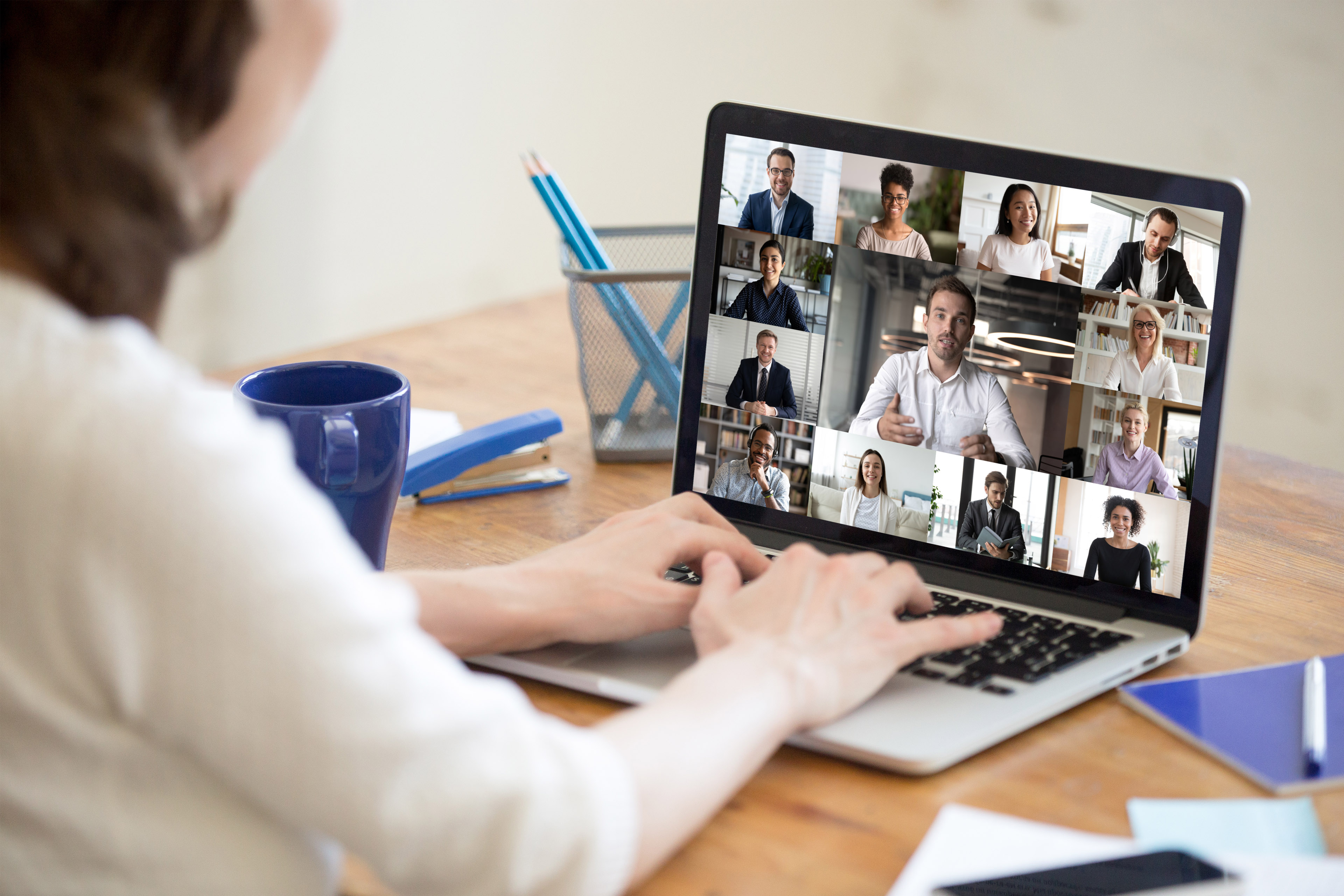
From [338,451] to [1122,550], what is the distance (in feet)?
1.61

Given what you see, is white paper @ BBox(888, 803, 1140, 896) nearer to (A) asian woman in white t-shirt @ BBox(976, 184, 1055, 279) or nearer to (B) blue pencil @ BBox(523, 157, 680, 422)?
(A) asian woman in white t-shirt @ BBox(976, 184, 1055, 279)

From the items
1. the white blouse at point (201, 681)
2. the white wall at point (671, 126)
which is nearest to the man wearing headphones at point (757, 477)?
the white blouse at point (201, 681)

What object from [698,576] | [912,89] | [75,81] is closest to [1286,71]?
[912,89]

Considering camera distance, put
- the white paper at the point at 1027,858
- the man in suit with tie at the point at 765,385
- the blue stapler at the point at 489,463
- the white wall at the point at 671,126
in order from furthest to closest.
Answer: the white wall at the point at 671,126
the blue stapler at the point at 489,463
the man in suit with tie at the point at 765,385
the white paper at the point at 1027,858

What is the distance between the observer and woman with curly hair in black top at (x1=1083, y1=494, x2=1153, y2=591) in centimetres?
70

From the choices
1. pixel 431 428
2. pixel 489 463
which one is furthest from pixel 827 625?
pixel 431 428

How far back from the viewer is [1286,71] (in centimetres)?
197

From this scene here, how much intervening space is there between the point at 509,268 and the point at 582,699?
2.37m

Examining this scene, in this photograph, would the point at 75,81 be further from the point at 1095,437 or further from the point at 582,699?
the point at 1095,437

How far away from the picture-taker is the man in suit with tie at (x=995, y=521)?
74cm

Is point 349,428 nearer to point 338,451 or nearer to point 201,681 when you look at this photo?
point 338,451

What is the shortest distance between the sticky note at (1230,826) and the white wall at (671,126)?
55.2 inches

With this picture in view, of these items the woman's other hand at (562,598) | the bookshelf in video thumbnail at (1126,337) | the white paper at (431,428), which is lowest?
the woman's other hand at (562,598)

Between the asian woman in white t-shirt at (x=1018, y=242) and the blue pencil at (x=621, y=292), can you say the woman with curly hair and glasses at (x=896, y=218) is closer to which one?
the asian woman in white t-shirt at (x=1018, y=242)
